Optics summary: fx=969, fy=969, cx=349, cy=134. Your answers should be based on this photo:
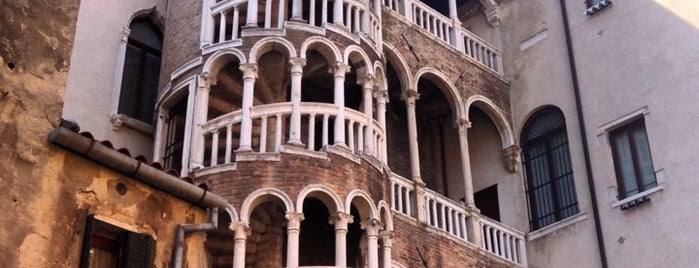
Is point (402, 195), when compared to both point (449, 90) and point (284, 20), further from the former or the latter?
point (284, 20)

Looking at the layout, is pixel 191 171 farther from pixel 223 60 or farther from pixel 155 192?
pixel 155 192

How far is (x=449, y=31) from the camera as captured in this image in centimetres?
2039

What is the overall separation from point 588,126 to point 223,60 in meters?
7.53

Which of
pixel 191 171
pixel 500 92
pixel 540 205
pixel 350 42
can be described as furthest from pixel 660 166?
pixel 191 171

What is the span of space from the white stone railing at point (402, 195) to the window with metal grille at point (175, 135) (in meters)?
3.65

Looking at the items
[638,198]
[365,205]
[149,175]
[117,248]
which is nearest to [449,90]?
[638,198]

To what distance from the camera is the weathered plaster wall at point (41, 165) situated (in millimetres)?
8398

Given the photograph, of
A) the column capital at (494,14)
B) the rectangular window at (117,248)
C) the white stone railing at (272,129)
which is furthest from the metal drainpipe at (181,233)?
the column capital at (494,14)

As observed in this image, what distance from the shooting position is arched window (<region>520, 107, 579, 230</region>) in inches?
751

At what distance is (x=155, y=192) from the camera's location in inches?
390

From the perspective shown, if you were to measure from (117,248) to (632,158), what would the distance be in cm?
1151

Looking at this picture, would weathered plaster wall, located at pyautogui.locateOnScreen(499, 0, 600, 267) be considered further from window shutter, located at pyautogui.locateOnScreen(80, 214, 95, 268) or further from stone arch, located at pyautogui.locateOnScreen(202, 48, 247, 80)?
window shutter, located at pyautogui.locateOnScreen(80, 214, 95, 268)

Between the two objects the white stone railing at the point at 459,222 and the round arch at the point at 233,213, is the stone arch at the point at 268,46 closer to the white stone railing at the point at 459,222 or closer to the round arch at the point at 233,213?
the round arch at the point at 233,213

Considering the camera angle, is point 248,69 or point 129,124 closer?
point 248,69
